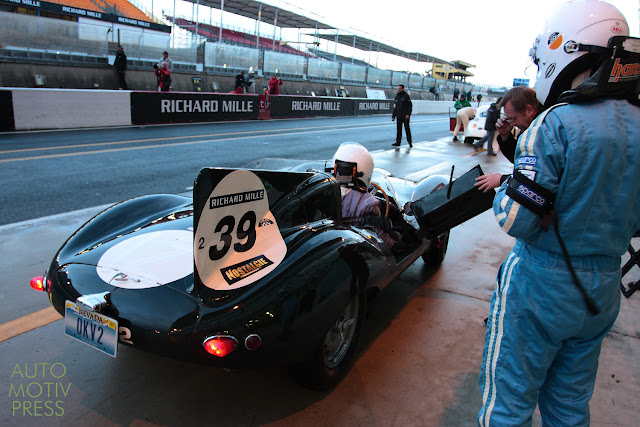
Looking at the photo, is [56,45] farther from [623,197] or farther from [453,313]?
[623,197]

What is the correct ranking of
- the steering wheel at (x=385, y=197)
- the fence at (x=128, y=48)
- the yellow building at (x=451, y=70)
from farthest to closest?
the yellow building at (x=451, y=70) < the fence at (x=128, y=48) < the steering wheel at (x=385, y=197)

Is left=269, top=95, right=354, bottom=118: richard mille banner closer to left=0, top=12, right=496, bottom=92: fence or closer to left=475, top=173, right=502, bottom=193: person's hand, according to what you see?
left=0, top=12, right=496, bottom=92: fence

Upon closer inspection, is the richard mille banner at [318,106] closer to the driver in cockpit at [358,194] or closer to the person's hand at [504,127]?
the driver in cockpit at [358,194]

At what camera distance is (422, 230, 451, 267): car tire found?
4438 mm

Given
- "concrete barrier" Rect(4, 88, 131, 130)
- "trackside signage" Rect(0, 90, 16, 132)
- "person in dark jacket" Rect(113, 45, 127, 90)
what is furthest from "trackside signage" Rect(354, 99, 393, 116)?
"trackside signage" Rect(0, 90, 16, 132)

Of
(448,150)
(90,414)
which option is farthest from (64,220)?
(448,150)

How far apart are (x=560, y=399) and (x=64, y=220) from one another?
193 inches

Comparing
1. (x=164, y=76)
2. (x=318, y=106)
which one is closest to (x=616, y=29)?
(x=164, y=76)

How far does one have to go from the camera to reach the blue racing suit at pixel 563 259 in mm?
1669

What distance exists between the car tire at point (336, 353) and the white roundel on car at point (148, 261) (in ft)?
2.63

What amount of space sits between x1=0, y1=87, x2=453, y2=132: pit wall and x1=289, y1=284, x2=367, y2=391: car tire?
11.0 meters

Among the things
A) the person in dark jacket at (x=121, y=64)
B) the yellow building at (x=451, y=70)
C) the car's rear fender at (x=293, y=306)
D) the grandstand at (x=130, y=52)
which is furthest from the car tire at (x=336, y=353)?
the yellow building at (x=451, y=70)

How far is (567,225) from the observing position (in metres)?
1.71
